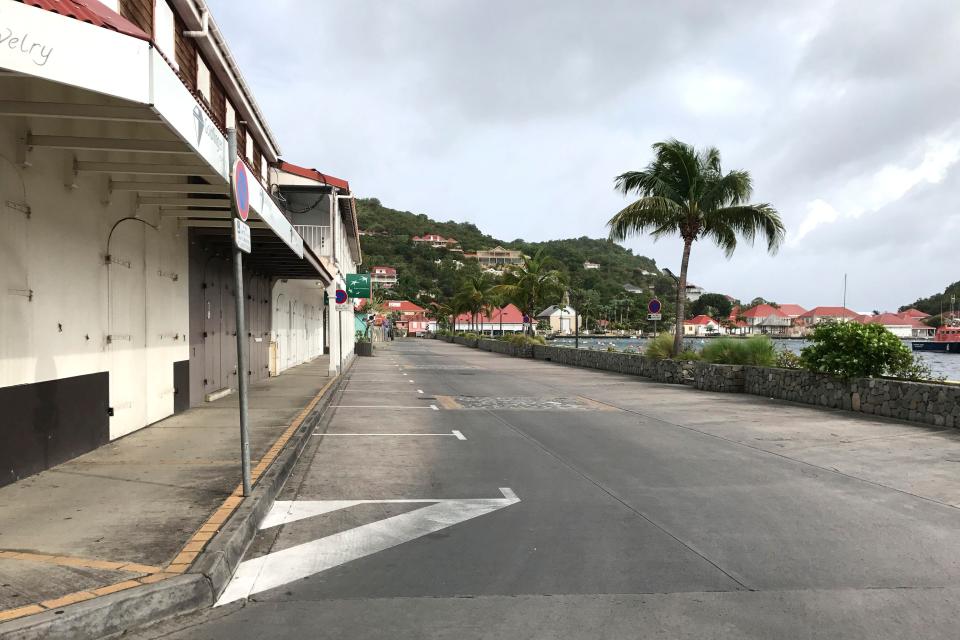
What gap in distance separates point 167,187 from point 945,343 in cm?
9829

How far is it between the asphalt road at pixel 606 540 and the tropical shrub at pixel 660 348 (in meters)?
13.6

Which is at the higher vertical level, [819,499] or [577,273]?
[577,273]

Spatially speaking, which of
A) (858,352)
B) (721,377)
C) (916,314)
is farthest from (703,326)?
(858,352)

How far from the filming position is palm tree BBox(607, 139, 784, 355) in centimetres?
2377

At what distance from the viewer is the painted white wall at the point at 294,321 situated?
2550 centimetres

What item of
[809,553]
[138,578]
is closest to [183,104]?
[138,578]

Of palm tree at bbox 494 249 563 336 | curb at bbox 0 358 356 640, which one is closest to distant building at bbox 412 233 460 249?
palm tree at bbox 494 249 563 336

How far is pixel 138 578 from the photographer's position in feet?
14.6

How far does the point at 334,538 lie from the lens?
19.4ft

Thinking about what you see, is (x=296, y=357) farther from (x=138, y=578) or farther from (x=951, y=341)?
(x=951, y=341)

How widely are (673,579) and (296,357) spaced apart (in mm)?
27187

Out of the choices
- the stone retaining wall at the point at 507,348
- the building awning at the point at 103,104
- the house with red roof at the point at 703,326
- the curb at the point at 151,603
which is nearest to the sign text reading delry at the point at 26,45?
the building awning at the point at 103,104

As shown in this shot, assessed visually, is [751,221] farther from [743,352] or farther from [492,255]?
[492,255]

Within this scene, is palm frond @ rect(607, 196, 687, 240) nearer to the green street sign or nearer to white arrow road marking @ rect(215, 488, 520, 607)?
the green street sign
